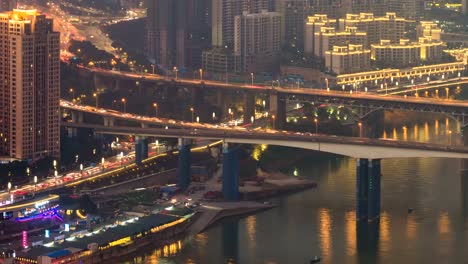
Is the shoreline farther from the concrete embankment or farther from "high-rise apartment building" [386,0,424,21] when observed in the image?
"high-rise apartment building" [386,0,424,21]

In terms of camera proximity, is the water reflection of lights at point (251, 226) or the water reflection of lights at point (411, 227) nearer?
the water reflection of lights at point (411, 227)

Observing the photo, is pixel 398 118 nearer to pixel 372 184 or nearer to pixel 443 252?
pixel 372 184

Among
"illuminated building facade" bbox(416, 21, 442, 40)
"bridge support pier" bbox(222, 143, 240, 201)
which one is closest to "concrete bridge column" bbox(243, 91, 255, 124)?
"bridge support pier" bbox(222, 143, 240, 201)

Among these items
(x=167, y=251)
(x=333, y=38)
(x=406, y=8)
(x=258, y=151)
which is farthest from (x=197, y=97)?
(x=406, y=8)

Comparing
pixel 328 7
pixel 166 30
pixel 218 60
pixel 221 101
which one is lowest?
pixel 221 101

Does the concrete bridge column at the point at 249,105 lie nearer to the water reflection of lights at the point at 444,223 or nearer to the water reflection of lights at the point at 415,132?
the water reflection of lights at the point at 415,132

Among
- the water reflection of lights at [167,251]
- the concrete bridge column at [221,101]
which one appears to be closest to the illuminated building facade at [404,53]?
the concrete bridge column at [221,101]

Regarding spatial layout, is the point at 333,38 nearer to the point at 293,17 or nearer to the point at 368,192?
the point at 293,17
